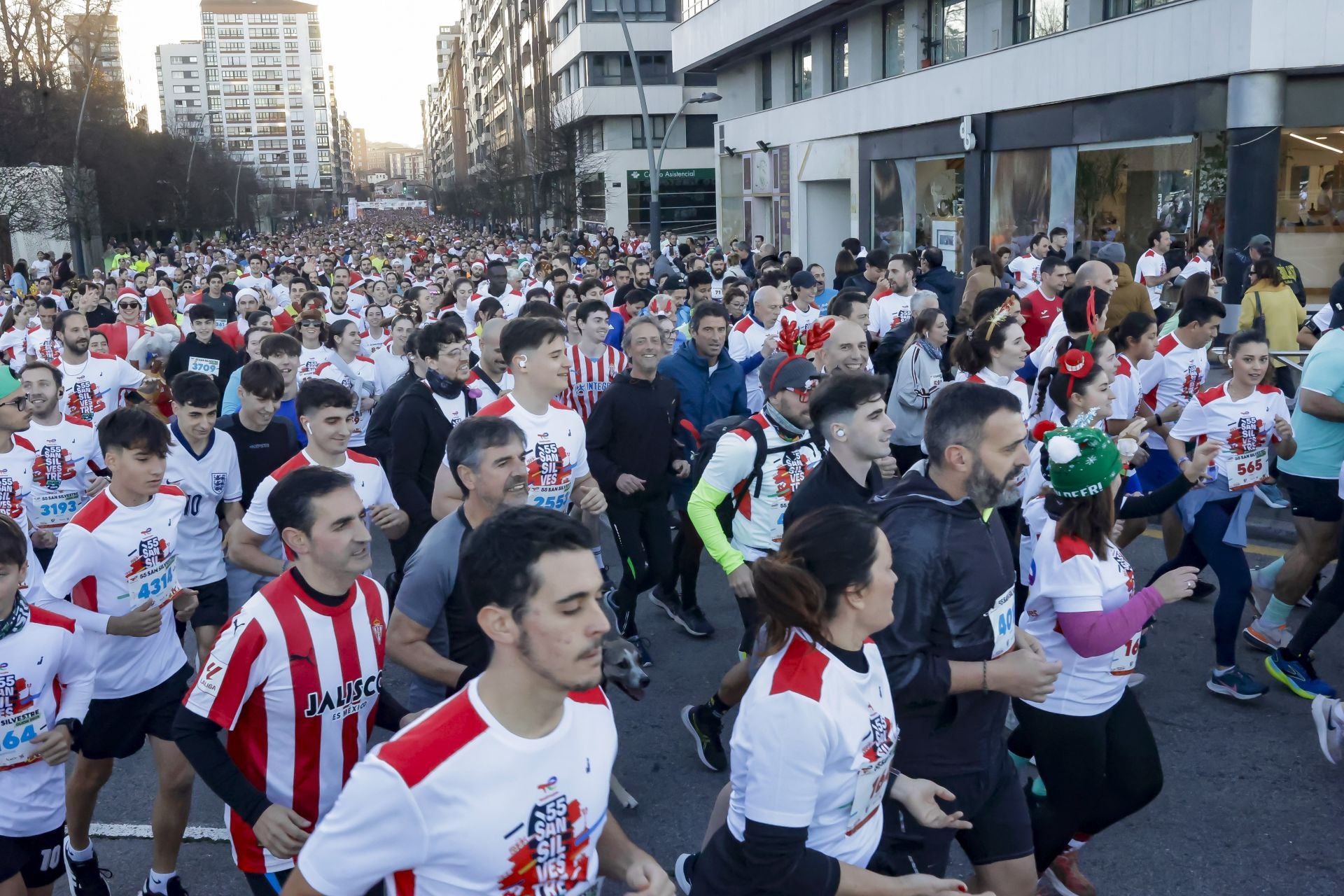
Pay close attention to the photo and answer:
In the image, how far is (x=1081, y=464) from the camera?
3789 mm

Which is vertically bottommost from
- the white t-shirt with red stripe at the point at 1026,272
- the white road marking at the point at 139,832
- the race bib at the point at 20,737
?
the white road marking at the point at 139,832

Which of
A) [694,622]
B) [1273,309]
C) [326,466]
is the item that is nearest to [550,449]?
[326,466]

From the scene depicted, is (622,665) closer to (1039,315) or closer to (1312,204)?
(1039,315)

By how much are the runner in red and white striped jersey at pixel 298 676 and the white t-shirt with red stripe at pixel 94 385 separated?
20.8 feet

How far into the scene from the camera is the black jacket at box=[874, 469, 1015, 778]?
327cm

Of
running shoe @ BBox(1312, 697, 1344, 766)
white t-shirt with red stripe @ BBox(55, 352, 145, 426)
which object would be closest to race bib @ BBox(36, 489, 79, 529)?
white t-shirt with red stripe @ BBox(55, 352, 145, 426)

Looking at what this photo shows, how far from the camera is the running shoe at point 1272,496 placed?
893 cm

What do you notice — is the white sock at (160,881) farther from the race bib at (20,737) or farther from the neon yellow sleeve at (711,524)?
the neon yellow sleeve at (711,524)

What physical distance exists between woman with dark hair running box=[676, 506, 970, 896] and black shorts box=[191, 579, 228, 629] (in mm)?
3297

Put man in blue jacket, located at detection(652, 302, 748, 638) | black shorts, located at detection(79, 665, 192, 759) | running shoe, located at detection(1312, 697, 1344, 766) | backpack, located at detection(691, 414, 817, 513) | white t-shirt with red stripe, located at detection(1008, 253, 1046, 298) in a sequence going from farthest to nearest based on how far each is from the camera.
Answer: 1. white t-shirt with red stripe, located at detection(1008, 253, 1046, 298)
2. man in blue jacket, located at detection(652, 302, 748, 638)
3. backpack, located at detection(691, 414, 817, 513)
4. running shoe, located at detection(1312, 697, 1344, 766)
5. black shorts, located at detection(79, 665, 192, 759)

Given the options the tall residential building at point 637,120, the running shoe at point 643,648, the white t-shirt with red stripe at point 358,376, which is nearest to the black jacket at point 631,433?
the running shoe at point 643,648

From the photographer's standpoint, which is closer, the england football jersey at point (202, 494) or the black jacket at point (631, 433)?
the england football jersey at point (202, 494)

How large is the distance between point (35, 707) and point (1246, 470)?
17.8ft

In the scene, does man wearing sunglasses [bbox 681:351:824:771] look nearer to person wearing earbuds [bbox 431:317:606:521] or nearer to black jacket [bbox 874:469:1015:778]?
person wearing earbuds [bbox 431:317:606:521]
